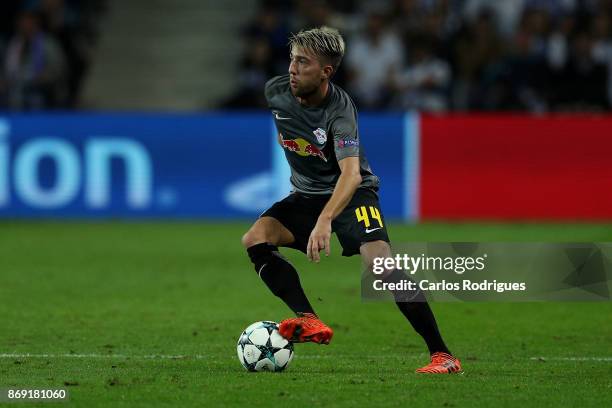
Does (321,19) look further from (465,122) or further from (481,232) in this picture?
(481,232)

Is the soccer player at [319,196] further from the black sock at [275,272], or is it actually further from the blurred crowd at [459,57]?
the blurred crowd at [459,57]

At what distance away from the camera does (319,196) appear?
24.9 ft

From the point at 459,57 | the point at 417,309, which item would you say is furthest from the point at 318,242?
the point at 459,57

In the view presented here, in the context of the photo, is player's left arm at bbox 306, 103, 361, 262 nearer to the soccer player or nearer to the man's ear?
the soccer player

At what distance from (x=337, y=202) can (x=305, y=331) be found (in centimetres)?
80

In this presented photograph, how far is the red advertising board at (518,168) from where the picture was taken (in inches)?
671

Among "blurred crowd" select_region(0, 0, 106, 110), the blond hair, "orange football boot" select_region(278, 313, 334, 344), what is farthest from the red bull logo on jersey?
"blurred crowd" select_region(0, 0, 106, 110)

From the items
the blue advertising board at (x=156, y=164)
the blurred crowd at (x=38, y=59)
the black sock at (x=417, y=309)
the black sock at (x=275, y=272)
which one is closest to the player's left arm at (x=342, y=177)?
the black sock at (x=417, y=309)

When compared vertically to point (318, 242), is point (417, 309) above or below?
below

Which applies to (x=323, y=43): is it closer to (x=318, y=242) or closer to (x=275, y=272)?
(x=318, y=242)

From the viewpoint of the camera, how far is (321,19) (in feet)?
62.3

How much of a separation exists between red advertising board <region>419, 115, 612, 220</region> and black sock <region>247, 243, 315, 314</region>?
32.0 ft

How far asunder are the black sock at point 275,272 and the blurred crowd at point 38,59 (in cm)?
1125

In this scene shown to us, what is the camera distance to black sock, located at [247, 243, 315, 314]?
7.48 m
